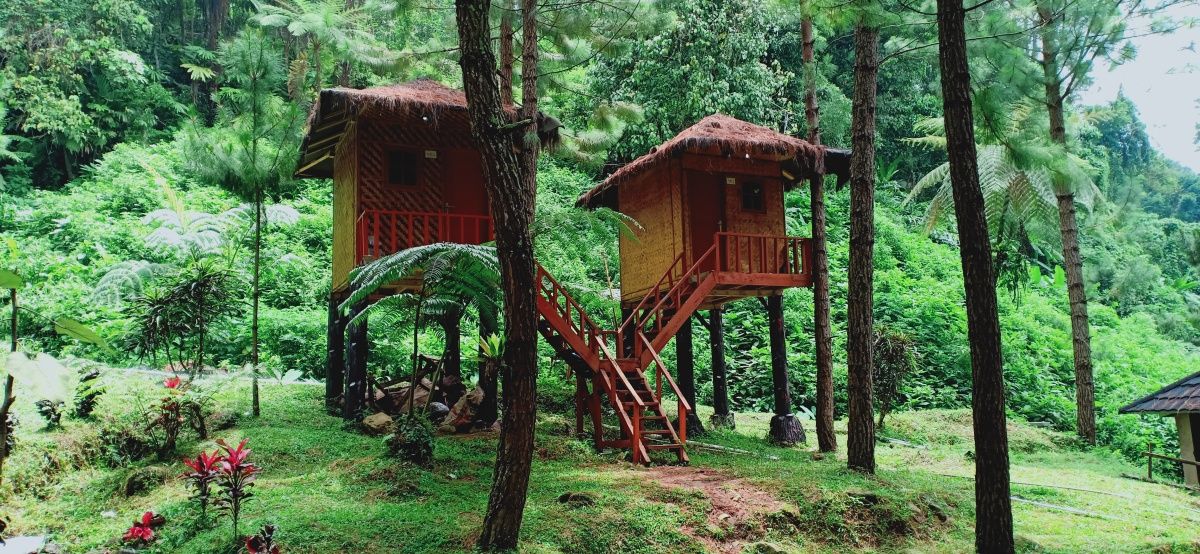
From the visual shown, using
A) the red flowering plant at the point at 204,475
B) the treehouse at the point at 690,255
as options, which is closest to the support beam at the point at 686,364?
the treehouse at the point at 690,255

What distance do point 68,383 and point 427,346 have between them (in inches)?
649

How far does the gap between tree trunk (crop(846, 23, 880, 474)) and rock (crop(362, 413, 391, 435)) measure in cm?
617

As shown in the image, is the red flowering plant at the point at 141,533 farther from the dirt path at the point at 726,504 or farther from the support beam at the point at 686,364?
the support beam at the point at 686,364

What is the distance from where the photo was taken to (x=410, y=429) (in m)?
9.03

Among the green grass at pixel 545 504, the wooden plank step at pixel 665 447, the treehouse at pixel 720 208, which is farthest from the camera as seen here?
the treehouse at pixel 720 208

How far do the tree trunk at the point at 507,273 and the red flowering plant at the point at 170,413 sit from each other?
492cm

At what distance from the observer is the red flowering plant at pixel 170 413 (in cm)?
938

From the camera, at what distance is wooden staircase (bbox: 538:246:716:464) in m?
10.9

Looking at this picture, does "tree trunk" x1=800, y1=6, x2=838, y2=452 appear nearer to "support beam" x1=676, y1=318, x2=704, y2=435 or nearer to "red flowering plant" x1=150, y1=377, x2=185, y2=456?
"support beam" x1=676, y1=318, x2=704, y2=435

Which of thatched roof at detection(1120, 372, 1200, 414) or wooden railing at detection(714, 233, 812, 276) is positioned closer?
thatched roof at detection(1120, 372, 1200, 414)

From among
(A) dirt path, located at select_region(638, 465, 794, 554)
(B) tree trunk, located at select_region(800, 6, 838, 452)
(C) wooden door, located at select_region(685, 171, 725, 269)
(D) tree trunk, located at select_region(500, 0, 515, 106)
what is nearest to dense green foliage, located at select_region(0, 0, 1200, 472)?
(D) tree trunk, located at select_region(500, 0, 515, 106)

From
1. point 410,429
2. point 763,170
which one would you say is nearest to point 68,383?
point 410,429

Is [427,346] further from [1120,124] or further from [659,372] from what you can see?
[1120,124]

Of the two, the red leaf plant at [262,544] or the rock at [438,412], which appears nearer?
the red leaf plant at [262,544]
